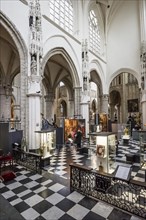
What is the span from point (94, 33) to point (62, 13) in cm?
612

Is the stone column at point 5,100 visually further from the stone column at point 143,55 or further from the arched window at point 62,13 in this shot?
the stone column at point 143,55

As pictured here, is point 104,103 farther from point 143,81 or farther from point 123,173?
point 123,173

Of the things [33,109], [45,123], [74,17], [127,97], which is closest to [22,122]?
[33,109]

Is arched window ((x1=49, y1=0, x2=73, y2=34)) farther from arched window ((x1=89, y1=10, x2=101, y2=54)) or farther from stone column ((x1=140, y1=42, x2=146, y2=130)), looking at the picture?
stone column ((x1=140, y1=42, x2=146, y2=130))

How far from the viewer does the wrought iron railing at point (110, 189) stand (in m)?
3.53

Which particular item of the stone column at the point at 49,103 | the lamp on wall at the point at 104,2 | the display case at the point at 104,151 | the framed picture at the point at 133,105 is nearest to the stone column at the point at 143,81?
the lamp on wall at the point at 104,2

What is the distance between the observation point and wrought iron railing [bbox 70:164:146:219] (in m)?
3.53

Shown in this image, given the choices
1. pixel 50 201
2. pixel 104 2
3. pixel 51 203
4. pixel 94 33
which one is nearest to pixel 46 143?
pixel 50 201

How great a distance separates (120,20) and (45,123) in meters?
16.6

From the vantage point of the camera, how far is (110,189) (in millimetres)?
4355

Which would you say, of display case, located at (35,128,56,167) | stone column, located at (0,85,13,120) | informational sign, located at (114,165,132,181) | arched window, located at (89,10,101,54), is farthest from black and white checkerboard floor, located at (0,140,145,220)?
arched window, located at (89,10,101,54)

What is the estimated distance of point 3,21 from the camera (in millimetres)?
8484

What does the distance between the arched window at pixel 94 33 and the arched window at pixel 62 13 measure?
3.76 meters

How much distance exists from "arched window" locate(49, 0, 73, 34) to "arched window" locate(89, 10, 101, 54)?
376cm
